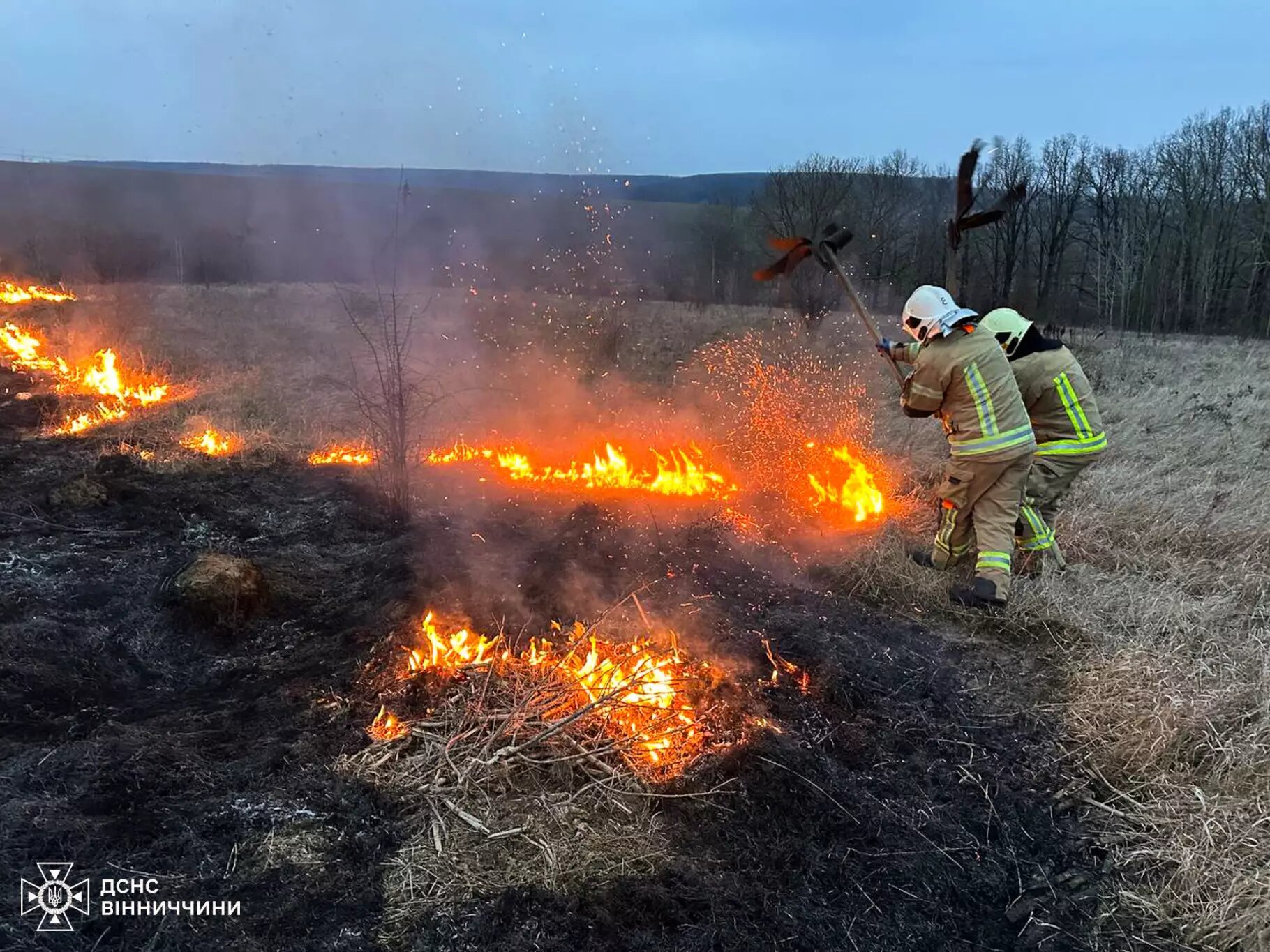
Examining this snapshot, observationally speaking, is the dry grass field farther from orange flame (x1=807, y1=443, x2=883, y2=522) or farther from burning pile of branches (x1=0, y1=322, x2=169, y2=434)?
burning pile of branches (x1=0, y1=322, x2=169, y2=434)

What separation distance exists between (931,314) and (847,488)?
229 centimetres

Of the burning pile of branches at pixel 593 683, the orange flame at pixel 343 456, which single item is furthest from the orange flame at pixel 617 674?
the orange flame at pixel 343 456

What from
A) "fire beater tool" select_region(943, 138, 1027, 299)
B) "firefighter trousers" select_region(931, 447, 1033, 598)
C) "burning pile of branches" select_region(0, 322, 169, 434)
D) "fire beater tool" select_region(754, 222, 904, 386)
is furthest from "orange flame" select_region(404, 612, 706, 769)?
"burning pile of branches" select_region(0, 322, 169, 434)

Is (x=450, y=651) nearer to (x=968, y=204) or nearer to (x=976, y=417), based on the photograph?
(x=976, y=417)

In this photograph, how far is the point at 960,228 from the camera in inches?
225

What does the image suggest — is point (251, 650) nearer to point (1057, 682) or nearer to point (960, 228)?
point (1057, 682)

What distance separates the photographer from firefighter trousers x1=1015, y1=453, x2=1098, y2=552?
16.8ft

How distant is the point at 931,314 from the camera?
470 cm

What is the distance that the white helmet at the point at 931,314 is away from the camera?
15.4 feet

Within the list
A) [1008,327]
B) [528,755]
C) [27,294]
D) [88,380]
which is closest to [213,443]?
[88,380]

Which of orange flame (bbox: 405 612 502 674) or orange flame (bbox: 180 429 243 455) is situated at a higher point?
orange flame (bbox: 180 429 243 455)

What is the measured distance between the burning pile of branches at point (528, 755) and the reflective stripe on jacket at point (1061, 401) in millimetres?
3304

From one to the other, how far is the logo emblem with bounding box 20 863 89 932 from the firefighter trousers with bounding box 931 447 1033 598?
16.4 feet

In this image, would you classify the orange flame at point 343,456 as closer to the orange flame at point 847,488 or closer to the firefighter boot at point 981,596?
the orange flame at point 847,488
